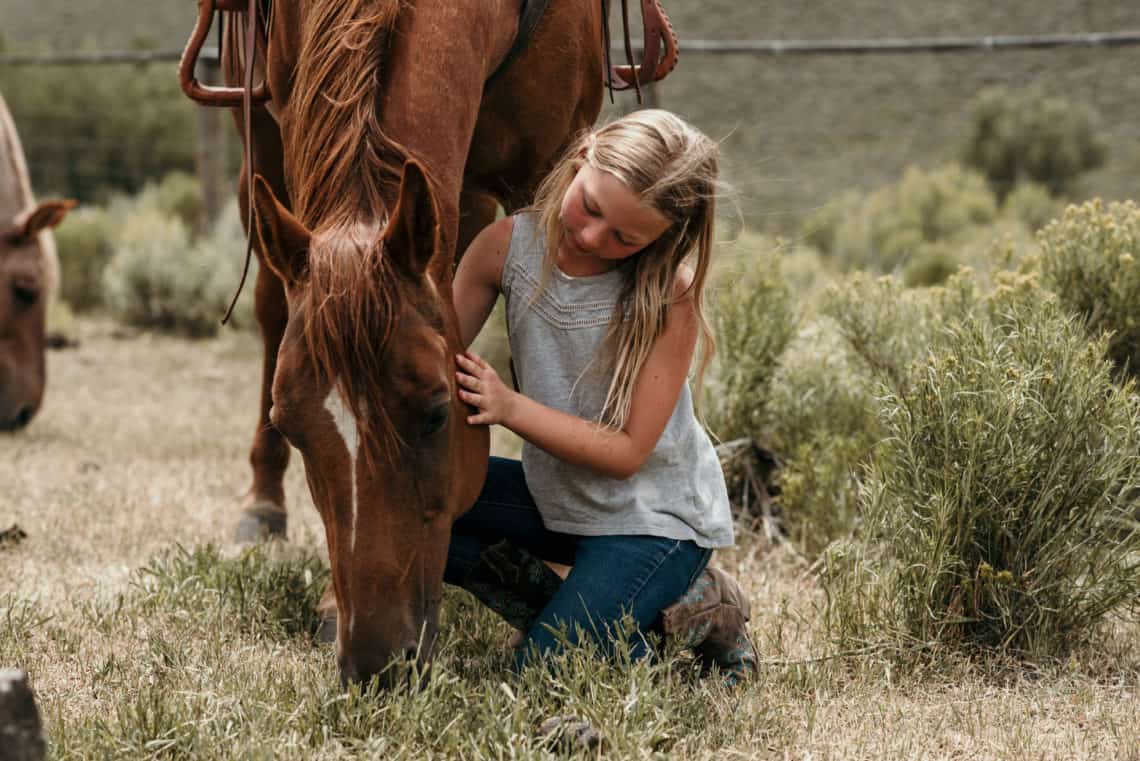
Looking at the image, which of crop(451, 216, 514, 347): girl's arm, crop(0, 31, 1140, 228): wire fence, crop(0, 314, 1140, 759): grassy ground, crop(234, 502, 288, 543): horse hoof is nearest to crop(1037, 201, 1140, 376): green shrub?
crop(0, 314, 1140, 759): grassy ground

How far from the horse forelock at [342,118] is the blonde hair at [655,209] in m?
0.46

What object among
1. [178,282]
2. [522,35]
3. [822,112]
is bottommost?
[822,112]

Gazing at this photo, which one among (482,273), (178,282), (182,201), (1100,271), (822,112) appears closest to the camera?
(482,273)

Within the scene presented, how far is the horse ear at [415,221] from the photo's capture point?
1.88 metres

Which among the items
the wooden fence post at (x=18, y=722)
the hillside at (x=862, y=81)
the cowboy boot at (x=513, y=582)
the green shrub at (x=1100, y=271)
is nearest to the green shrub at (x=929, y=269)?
the green shrub at (x=1100, y=271)

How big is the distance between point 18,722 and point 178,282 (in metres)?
7.75

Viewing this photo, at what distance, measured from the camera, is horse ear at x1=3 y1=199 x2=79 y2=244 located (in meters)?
5.59

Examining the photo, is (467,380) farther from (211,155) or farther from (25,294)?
(211,155)

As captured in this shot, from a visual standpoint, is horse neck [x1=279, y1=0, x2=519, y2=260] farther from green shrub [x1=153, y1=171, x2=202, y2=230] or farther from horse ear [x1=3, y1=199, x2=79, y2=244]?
green shrub [x1=153, y1=171, x2=202, y2=230]

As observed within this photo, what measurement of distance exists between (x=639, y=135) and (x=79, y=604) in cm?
179

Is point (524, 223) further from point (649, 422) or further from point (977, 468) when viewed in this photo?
point (977, 468)

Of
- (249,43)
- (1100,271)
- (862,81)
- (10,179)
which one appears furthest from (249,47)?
(862,81)

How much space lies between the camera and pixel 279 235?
6.32 feet

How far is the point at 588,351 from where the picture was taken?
8.11 ft
